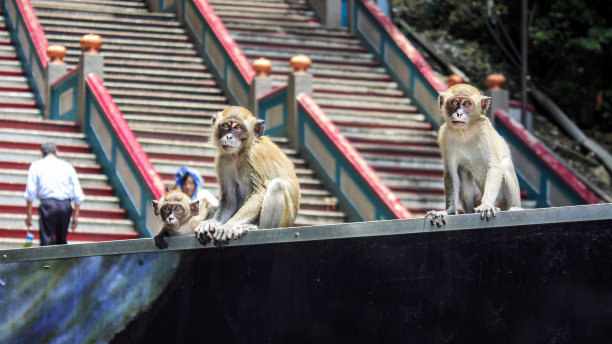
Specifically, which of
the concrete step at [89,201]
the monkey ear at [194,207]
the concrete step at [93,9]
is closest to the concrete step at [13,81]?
the concrete step at [93,9]

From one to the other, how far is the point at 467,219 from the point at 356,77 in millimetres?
16659

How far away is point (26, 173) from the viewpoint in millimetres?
18250

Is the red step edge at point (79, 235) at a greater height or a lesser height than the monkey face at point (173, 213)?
greater

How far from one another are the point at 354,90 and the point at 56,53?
17.6 ft

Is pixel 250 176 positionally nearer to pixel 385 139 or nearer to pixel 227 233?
pixel 227 233

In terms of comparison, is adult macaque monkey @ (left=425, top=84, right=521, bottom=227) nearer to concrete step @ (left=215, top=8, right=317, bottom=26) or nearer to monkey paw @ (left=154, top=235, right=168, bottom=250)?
monkey paw @ (left=154, top=235, right=168, bottom=250)

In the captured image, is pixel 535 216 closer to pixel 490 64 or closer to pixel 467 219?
pixel 467 219

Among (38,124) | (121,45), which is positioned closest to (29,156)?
(38,124)

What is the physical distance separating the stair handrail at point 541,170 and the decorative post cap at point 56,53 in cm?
742

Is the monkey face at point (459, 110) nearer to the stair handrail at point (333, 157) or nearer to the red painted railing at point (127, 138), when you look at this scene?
the red painted railing at point (127, 138)

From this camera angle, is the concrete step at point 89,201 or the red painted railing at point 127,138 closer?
the red painted railing at point 127,138

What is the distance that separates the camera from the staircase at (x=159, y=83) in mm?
19234

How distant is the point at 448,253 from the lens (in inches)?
283

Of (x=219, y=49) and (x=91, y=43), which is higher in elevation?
(x=219, y=49)
